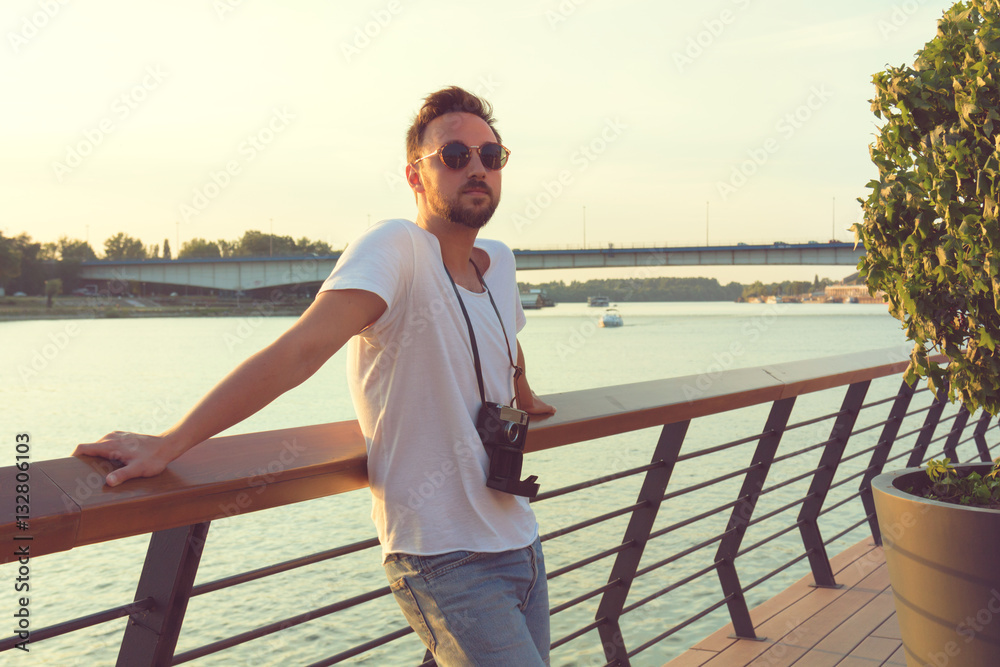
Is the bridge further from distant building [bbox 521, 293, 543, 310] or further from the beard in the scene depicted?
distant building [bbox 521, 293, 543, 310]

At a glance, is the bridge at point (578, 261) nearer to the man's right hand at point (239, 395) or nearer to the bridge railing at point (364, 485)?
the bridge railing at point (364, 485)

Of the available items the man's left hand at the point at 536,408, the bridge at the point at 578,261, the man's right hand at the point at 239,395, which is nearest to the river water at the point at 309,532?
the man's left hand at the point at 536,408

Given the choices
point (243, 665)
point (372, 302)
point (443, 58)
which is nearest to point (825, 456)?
point (443, 58)

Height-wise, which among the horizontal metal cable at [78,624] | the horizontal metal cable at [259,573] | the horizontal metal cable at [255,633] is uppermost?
the horizontal metal cable at [78,624]

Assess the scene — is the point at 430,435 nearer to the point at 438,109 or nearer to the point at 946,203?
the point at 438,109

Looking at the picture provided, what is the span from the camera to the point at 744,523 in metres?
3.07

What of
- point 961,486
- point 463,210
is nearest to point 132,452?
point 463,210

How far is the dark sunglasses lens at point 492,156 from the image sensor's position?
1.70 m

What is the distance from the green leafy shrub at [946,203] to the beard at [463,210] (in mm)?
1259

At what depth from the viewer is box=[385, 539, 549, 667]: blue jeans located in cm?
144

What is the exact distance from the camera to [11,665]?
7730 millimetres

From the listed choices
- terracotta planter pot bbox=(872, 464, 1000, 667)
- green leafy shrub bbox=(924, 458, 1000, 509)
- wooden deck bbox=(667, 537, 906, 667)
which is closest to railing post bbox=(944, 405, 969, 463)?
wooden deck bbox=(667, 537, 906, 667)

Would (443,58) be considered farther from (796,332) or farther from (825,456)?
(796,332)

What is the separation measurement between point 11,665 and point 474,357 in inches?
324
